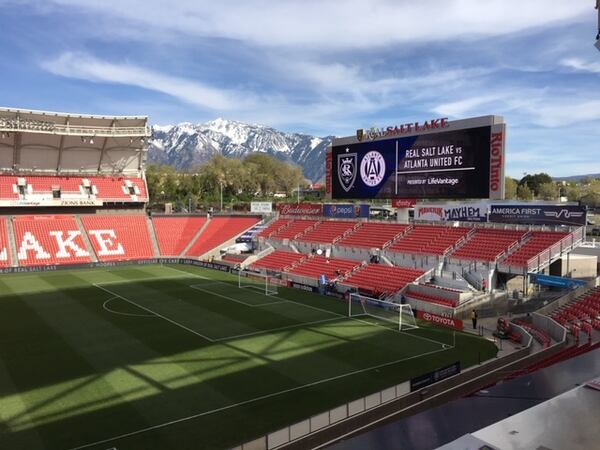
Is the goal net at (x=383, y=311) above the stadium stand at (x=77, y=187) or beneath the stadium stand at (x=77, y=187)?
beneath

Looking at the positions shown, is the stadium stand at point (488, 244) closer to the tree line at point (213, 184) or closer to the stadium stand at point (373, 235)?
the stadium stand at point (373, 235)

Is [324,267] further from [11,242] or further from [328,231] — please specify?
[11,242]

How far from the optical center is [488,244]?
3312 cm

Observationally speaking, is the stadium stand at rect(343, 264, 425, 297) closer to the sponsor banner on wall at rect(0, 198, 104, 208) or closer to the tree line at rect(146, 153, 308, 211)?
the sponsor banner on wall at rect(0, 198, 104, 208)

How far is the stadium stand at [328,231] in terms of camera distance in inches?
1742

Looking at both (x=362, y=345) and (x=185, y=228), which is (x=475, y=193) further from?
(x=185, y=228)

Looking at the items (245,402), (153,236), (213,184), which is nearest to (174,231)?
(153,236)

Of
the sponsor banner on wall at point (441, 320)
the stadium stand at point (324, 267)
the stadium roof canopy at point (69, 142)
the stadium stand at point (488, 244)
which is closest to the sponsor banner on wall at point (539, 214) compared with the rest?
the stadium stand at point (488, 244)

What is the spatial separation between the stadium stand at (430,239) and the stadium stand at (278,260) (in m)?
9.56

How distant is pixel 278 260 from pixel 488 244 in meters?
19.2

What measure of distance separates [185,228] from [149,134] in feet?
38.9

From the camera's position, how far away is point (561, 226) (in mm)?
Result: 31125

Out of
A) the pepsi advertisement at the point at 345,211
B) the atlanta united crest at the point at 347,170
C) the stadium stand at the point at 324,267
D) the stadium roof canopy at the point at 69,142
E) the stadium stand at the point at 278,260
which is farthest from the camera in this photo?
the stadium roof canopy at the point at 69,142

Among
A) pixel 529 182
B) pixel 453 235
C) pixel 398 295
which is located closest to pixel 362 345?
pixel 398 295
